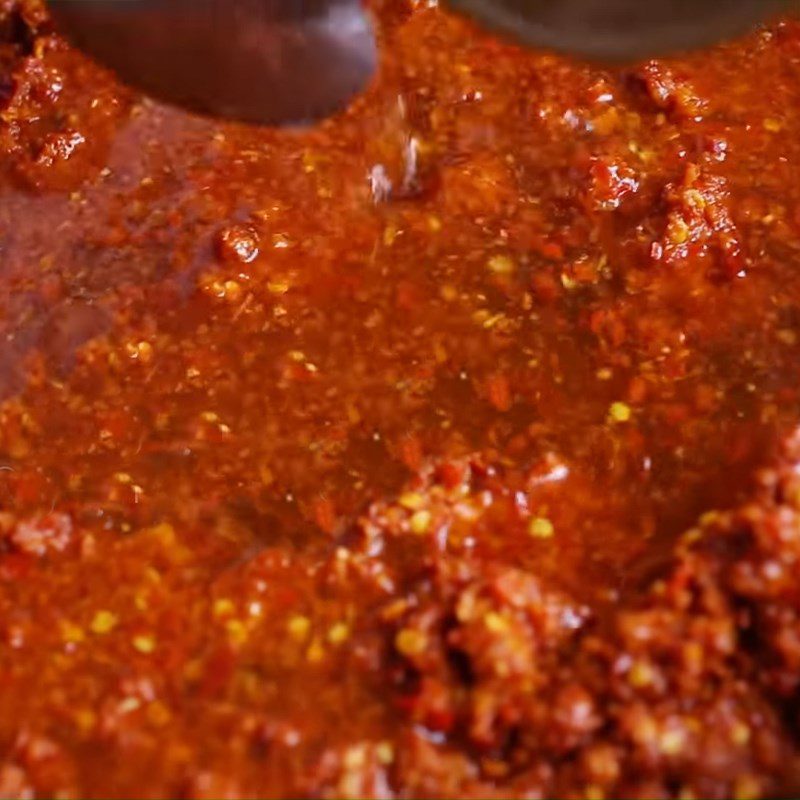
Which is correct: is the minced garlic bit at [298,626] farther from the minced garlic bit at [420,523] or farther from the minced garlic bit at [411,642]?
the minced garlic bit at [420,523]

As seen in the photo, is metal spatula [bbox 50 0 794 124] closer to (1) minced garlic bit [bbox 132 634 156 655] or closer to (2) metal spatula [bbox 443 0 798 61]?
(2) metal spatula [bbox 443 0 798 61]

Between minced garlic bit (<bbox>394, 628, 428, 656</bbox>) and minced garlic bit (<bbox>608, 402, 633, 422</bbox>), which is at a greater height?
minced garlic bit (<bbox>394, 628, 428, 656</bbox>)

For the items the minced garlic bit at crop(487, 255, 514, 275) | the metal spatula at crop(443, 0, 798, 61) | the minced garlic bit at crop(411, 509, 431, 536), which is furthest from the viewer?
the metal spatula at crop(443, 0, 798, 61)

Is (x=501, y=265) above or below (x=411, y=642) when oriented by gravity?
above

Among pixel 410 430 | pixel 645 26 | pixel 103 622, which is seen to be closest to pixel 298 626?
pixel 103 622

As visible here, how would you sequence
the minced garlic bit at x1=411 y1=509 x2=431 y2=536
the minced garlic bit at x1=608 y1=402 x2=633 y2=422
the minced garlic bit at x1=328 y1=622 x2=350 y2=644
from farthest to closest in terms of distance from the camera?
the minced garlic bit at x1=608 y1=402 x2=633 y2=422, the minced garlic bit at x1=411 y1=509 x2=431 y2=536, the minced garlic bit at x1=328 y1=622 x2=350 y2=644

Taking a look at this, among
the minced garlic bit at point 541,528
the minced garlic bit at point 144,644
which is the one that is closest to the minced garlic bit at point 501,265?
the minced garlic bit at point 541,528

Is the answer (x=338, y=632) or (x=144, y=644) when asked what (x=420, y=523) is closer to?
(x=338, y=632)

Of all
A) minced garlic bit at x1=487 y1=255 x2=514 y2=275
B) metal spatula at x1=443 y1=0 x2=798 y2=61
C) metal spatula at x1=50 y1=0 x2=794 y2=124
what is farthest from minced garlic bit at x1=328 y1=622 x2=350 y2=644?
metal spatula at x1=443 y1=0 x2=798 y2=61

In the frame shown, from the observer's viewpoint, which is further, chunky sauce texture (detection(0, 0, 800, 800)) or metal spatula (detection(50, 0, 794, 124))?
metal spatula (detection(50, 0, 794, 124))
